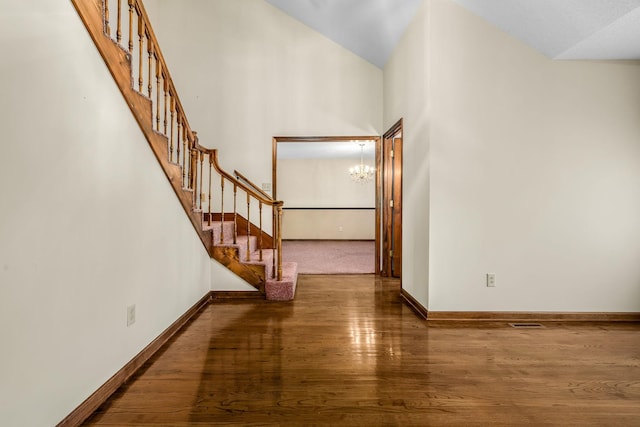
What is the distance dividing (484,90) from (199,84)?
3703 mm

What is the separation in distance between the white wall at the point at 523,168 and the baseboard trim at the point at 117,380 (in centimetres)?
229

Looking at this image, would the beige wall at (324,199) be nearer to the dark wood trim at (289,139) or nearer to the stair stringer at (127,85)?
the dark wood trim at (289,139)

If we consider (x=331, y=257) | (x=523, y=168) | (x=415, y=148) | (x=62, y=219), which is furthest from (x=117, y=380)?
(x=331, y=257)

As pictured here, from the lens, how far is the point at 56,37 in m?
1.46

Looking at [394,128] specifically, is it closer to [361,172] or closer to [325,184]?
[361,172]

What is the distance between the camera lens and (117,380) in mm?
1869

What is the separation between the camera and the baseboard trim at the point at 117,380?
5.07 ft

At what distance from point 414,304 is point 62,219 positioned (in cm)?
300

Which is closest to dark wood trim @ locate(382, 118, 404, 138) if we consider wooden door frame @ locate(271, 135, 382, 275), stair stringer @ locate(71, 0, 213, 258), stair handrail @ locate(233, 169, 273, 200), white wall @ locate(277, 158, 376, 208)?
wooden door frame @ locate(271, 135, 382, 275)

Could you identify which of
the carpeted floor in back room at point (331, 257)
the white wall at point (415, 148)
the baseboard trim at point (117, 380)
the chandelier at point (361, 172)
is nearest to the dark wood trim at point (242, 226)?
the carpeted floor in back room at point (331, 257)

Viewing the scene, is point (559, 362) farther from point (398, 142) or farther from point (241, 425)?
point (398, 142)

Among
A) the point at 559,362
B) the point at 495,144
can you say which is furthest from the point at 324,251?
the point at 559,362

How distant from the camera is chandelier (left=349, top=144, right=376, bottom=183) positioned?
8.06 metres

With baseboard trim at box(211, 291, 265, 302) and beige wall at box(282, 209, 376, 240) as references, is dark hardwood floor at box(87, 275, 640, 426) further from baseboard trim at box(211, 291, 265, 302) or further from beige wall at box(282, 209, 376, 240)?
beige wall at box(282, 209, 376, 240)
